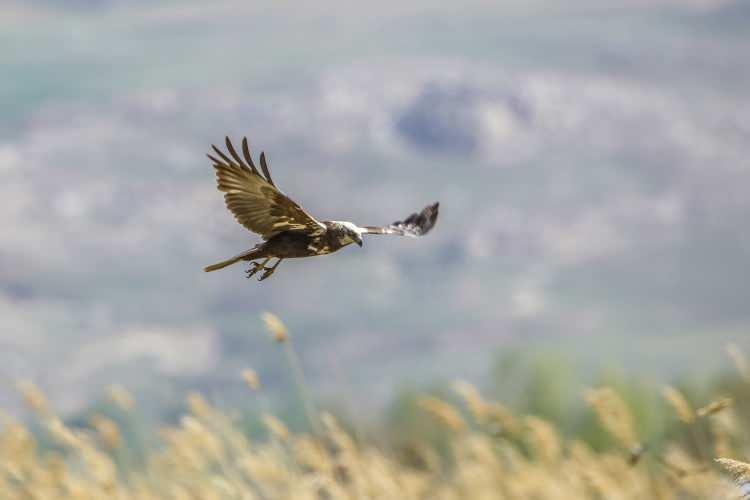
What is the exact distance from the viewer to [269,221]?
2344mm

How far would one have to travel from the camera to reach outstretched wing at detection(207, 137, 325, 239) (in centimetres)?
227

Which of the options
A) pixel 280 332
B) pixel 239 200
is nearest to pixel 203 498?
pixel 280 332

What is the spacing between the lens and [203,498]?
7.04 meters

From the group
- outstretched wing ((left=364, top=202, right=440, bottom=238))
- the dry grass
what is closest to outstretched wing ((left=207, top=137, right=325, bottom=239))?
outstretched wing ((left=364, top=202, right=440, bottom=238))

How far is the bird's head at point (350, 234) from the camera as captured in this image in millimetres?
2197

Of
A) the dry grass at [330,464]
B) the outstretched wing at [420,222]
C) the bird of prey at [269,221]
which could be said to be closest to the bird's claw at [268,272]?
the bird of prey at [269,221]

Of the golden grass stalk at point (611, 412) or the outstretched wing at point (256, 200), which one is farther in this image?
the golden grass stalk at point (611, 412)

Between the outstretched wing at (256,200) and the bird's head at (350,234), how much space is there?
0.15 feet

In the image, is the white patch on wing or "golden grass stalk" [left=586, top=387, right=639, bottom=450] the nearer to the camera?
the white patch on wing

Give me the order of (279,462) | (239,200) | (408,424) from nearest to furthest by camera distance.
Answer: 1. (239,200)
2. (279,462)
3. (408,424)

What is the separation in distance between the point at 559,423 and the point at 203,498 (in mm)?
20319

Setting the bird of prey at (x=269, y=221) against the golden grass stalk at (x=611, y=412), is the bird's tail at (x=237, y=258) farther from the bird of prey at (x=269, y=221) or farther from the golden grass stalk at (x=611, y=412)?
the golden grass stalk at (x=611, y=412)

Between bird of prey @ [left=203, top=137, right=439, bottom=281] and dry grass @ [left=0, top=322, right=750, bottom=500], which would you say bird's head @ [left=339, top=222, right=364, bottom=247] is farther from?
dry grass @ [left=0, top=322, right=750, bottom=500]

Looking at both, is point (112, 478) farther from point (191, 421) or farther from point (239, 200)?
point (239, 200)
